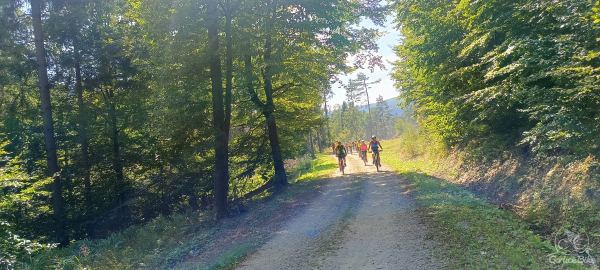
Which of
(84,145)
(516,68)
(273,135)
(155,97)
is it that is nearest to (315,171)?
(273,135)

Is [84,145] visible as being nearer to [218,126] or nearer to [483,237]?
[218,126]

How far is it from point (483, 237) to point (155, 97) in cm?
1251

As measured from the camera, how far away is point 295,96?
19750 millimetres

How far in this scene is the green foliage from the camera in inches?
298

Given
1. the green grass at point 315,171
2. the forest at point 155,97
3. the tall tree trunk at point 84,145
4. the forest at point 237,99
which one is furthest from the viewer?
the green grass at point 315,171

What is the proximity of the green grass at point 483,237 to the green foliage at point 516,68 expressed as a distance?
69.5 inches

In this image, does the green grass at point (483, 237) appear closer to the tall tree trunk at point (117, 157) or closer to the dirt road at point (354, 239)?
the dirt road at point (354, 239)

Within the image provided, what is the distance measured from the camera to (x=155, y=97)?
1564 cm

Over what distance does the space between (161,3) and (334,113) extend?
8635 cm

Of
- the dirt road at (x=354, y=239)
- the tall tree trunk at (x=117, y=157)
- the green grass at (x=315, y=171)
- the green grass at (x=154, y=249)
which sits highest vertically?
the tall tree trunk at (x=117, y=157)

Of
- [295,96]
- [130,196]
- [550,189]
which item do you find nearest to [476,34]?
[550,189]

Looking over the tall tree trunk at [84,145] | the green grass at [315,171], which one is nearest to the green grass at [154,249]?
the tall tree trunk at [84,145]

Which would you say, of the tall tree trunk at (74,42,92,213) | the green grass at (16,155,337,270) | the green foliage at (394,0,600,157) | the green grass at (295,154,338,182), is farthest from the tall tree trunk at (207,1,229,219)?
the green grass at (295,154,338,182)

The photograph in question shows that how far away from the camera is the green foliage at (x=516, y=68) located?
757cm
